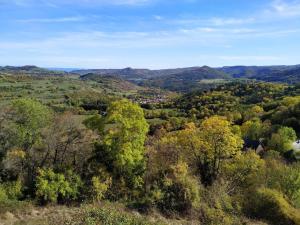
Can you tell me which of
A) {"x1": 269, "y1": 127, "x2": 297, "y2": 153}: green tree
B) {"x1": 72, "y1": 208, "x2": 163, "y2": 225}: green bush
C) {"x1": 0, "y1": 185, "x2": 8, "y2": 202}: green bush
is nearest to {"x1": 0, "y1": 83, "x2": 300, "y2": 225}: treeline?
{"x1": 0, "y1": 185, "x2": 8, "y2": 202}: green bush

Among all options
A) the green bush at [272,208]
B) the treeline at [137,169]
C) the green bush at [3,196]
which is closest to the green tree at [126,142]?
the treeline at [137,169]

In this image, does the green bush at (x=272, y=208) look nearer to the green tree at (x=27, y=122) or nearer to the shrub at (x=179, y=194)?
the shrub at (x=179, y=194)

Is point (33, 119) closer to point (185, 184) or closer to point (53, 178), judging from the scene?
point (53, 178)

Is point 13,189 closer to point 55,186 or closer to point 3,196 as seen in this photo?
point 3,196

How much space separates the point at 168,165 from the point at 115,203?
737cm

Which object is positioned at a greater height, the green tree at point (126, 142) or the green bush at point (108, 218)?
the green tree at point (126, 142)

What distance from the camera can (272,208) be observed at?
29562 millimetres

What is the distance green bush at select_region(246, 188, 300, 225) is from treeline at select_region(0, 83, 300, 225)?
0.08 metres

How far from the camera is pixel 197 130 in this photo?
3922 cm

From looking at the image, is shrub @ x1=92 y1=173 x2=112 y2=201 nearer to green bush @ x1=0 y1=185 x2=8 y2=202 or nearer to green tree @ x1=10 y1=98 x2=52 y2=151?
green bush @ x1=0 y1=185 x2=8 y2=202

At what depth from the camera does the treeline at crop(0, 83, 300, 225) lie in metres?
29.9

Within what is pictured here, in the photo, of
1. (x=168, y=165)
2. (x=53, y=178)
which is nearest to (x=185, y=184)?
(x=168, y=165)

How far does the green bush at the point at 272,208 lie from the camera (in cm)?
2886

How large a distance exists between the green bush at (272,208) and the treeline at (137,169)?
0.25 ft
